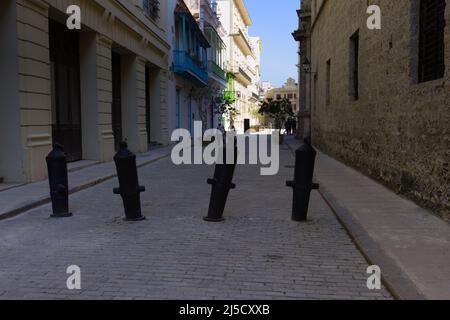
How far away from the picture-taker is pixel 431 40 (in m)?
7.95

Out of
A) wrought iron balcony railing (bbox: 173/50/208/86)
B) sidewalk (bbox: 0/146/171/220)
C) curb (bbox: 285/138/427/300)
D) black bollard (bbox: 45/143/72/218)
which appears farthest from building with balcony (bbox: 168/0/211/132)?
curb (bbox: 285/138/427/300)

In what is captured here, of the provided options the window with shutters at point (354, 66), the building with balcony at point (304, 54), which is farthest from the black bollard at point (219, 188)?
the building with balcony at point (304, 54)

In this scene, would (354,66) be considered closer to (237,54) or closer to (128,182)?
(128,182)

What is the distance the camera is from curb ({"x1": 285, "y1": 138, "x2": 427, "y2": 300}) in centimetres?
414

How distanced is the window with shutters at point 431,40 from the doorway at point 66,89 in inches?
367

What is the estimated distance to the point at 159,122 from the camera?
24.4 m

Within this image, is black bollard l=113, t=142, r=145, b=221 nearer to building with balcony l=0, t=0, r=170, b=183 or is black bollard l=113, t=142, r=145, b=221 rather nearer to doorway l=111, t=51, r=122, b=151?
building with balcony l=0, t=0, r=170, b=183

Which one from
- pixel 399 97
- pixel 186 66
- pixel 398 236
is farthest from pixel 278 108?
pixel 398 236

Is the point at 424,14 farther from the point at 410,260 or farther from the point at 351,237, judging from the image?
the point at 410,260

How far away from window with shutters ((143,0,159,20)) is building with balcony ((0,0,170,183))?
41mm

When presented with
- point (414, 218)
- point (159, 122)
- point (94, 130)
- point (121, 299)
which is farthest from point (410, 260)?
point (159, 122)

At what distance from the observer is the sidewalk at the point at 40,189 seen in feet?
26.3

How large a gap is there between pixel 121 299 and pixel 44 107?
8.49 meters

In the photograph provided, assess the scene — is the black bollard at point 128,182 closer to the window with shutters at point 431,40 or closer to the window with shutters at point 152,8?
the window with shutters at point 431,40
